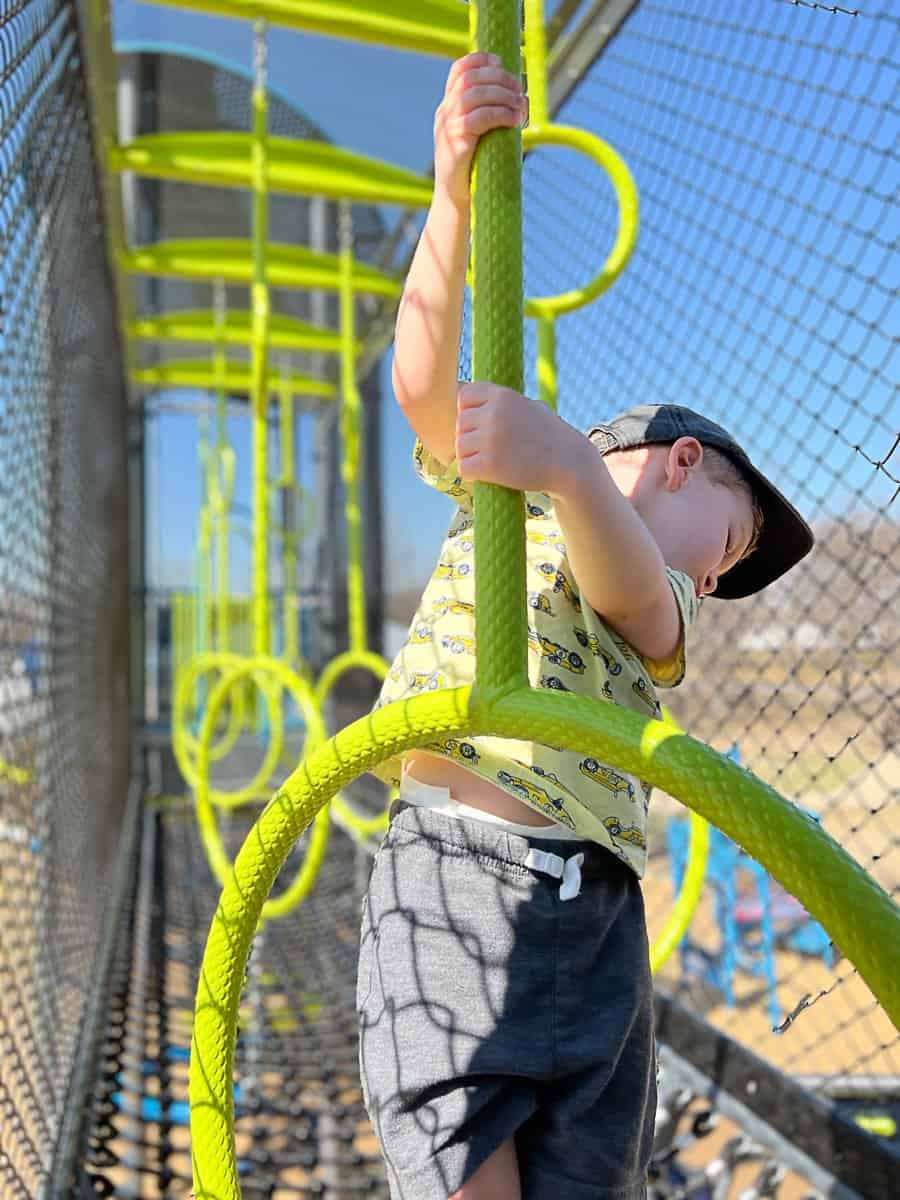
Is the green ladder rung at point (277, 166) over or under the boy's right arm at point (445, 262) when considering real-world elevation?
over

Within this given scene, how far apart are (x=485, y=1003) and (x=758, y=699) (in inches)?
52.2

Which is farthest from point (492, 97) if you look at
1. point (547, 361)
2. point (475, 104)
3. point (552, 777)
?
→ point (547, 361)

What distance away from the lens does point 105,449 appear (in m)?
2.92

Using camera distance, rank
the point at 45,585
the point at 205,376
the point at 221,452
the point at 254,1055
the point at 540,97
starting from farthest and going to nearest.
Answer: the point at 205,376, the point at 221,452, the point at 254,1055, the point at 45,585, the point at 540,97

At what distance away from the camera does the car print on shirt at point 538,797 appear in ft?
2.05

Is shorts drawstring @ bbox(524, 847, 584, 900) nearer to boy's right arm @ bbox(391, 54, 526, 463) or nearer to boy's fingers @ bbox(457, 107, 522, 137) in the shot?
boy's right arm @ bbox(391, 54, 526, 463)

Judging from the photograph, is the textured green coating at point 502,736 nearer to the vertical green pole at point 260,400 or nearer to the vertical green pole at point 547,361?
the vertical green pole at point 547,361

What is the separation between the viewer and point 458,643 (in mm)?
681

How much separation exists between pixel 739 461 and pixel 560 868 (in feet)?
1.01

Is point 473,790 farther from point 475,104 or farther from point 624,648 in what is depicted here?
point 475,104

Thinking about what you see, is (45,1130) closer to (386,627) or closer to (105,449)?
(105,449)

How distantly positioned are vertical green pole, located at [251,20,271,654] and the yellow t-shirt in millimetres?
1010

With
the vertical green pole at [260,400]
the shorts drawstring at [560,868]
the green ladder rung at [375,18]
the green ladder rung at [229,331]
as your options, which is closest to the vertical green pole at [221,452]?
the green ladder rung at [229,331]

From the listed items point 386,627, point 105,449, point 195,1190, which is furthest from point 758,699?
point 386,627
